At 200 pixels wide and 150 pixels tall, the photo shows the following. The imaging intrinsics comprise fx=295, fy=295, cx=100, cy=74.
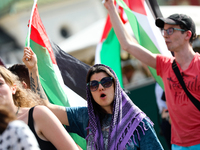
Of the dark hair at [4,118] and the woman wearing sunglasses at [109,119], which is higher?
the dark hair at [4,118]

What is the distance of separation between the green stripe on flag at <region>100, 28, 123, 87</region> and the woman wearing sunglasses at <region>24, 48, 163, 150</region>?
64.9 inches

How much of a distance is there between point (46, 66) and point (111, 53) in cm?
130

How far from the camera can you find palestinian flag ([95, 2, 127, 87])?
415 centimetres

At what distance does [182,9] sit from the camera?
5.56m

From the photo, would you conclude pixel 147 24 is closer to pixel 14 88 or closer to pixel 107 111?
pixel 107 111

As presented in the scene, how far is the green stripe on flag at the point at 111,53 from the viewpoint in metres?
4.16

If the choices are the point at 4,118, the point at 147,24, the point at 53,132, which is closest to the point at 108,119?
the point at 53,132

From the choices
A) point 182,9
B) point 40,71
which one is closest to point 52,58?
point 40,71

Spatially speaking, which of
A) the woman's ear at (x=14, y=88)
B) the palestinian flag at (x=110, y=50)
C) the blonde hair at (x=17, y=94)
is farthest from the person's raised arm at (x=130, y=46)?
the woman's ear at (x=14, y=88)

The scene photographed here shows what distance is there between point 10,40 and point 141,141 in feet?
104

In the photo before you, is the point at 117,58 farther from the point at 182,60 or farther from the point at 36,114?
the point at 36,114

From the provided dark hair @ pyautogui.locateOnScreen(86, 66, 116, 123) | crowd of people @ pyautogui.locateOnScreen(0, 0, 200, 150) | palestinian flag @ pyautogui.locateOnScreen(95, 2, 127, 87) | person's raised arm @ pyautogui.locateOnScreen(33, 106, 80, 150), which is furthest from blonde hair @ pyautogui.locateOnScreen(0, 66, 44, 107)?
palestinian flag @ pyautogui.locateOnScreen(95, 2, 127, 87)

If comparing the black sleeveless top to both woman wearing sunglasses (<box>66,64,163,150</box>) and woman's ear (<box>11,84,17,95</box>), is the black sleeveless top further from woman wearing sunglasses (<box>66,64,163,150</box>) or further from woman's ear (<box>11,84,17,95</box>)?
woman wearing sunglasses (<box>66,64,163,150</box>)

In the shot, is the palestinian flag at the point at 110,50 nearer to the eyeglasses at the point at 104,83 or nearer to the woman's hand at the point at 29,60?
the woman's hand at the point at 29,60
